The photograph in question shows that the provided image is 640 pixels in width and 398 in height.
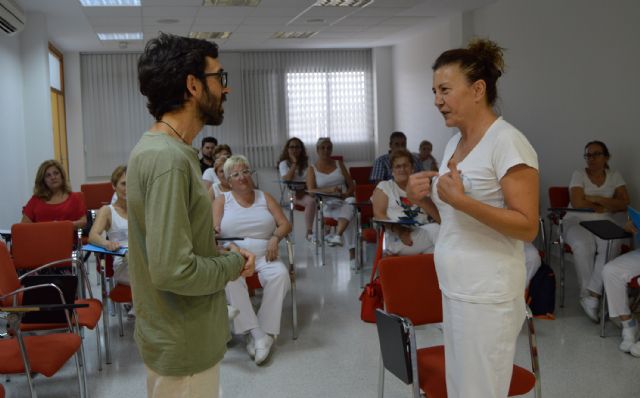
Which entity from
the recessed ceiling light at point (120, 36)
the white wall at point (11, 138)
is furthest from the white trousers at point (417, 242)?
the recessed ceiling light at point (120, 36)

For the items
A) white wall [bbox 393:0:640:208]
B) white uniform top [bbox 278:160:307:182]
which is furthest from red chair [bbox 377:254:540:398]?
white uniform top [bbox 278:160:307:182]

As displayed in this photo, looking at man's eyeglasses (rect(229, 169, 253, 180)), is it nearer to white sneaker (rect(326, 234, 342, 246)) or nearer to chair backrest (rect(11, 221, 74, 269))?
chair backrest (rect(11, 221, 74, 269))

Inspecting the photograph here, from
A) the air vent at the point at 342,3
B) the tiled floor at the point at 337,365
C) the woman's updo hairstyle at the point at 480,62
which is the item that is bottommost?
the tiled floor at the point at 337,365

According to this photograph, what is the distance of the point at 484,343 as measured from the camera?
5.99 ft

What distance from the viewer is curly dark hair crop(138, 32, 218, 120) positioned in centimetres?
153

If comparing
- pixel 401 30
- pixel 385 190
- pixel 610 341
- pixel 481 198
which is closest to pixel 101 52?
pixel 401 30

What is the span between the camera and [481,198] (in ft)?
5.96

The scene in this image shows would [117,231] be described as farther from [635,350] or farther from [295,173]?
[295,173]

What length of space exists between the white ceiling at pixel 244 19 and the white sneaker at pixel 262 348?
4338 mm

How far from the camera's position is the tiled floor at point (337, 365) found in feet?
11.5

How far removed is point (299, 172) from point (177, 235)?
6780 mm

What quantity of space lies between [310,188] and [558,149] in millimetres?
2725

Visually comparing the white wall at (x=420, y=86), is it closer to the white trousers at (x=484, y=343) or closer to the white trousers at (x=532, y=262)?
the white trousers at (x=532, y=262)

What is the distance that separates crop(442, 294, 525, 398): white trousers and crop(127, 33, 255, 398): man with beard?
2.16ft
